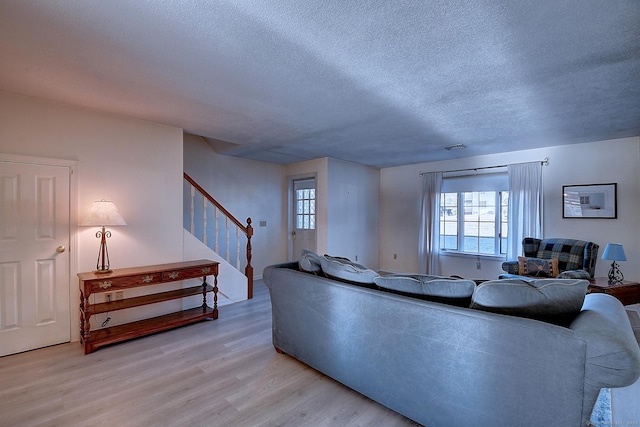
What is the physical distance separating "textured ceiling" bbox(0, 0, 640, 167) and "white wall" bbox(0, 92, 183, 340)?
22cm

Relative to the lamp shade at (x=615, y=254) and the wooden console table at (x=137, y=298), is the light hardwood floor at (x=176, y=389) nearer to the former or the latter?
the wooden console table at (x=137, y=298)

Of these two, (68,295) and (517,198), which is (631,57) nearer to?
(517,198)

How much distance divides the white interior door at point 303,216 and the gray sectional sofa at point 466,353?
350cm

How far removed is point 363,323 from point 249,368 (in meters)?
1.15

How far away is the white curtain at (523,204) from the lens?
452 cm

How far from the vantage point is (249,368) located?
2412 mm

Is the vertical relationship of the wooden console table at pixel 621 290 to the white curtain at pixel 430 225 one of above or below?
below

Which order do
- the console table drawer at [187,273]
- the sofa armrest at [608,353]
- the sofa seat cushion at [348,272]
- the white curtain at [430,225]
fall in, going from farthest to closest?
the white curtain at [430,225] → the console table drawer at [187,273] → the sofa seat cushion at [348,272] → the sofa armrest at [608,353]

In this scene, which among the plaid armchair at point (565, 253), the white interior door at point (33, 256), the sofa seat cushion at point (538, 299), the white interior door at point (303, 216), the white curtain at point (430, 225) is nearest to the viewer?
the sofa seat cushion at point (538, 299)

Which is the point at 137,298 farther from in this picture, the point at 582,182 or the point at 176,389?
the point at 582,182

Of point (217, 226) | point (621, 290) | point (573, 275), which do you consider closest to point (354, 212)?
point (217, 226)

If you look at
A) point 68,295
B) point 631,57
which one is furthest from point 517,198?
point 68,295

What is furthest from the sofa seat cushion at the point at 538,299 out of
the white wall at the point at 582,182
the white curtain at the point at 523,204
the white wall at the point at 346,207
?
the white wall at the point at 346,207

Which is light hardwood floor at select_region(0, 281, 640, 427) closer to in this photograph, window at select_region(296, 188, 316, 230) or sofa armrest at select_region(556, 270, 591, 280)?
sofa armrest at select_region(556, 270, 591, 280)
